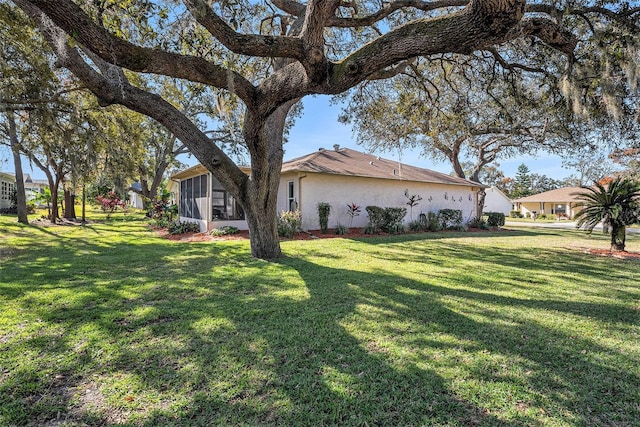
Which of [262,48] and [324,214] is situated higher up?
[262,48]

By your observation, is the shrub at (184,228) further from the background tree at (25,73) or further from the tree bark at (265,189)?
the tree bark at (265,189)

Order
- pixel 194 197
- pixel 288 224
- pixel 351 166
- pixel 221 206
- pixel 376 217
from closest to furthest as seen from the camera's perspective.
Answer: pixel 288 224 < pixel 376 217 < pixel 221 206 < pixel 194 197 < pixel 351 166

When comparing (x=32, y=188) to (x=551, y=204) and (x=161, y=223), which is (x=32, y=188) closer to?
(x=161, y=223)

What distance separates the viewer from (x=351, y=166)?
15.6 metres

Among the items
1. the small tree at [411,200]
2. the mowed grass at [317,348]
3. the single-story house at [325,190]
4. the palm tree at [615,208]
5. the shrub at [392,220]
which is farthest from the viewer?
the small tree at [411,200]

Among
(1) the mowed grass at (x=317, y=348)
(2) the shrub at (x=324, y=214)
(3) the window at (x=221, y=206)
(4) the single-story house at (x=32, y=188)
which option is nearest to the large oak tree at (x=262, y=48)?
(1) the mowed grass at (x=317, y=348)

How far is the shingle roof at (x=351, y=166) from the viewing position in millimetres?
13828

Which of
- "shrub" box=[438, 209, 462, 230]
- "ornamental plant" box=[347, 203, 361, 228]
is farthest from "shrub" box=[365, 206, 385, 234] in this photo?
"shrub" box=[438, 209, 462, 230]

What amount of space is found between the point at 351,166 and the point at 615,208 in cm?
986

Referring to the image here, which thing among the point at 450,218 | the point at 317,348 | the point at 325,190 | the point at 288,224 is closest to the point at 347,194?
the point at 325,190

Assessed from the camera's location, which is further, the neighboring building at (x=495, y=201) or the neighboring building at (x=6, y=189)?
the neighboring building at (x=495, y=201)

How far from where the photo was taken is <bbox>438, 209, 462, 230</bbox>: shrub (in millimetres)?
17078

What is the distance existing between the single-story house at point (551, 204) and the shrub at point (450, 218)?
97.2 ft

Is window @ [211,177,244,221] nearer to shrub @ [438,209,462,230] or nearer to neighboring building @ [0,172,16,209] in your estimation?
shrub @ [438,209,462,230]
